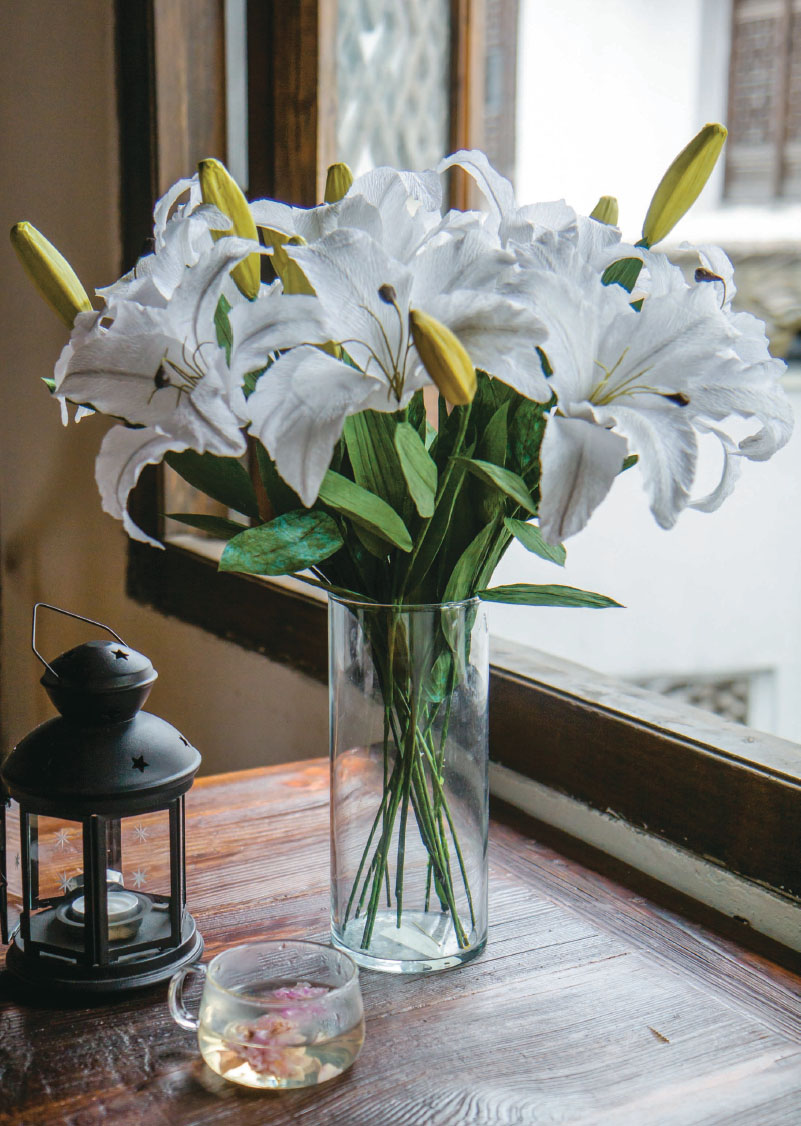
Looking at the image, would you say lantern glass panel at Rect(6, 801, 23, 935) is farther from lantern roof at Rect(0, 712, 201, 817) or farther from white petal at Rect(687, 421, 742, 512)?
white petal at Rect(687, 421, 742, 512)

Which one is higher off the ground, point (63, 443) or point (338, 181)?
point (338, 181)

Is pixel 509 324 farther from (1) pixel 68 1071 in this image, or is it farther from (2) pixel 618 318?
(1) pixel 68 1071

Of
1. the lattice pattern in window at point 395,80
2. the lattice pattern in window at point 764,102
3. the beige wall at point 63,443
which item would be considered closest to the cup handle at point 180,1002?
the beige wall at point 63,443

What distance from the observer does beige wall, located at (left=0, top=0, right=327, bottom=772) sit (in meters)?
1.97

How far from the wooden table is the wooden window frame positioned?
0.09 metres

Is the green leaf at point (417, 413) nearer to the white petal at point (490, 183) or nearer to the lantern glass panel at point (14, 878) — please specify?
the white petal at point (490, 183)

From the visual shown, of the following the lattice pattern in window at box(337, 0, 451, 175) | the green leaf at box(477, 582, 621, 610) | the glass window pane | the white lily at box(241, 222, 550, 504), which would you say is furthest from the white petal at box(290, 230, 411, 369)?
the glass window pane

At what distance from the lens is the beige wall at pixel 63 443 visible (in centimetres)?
197

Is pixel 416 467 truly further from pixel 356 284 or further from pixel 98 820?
pixel 98 820

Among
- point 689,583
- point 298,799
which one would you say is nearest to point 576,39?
point 689,583

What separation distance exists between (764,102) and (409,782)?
6438mm

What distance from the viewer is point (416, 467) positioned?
2.08ft

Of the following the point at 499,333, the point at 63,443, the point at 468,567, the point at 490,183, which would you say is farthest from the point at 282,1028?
the point at 63,443

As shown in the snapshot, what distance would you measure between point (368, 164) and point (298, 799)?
→ 1.23 m
